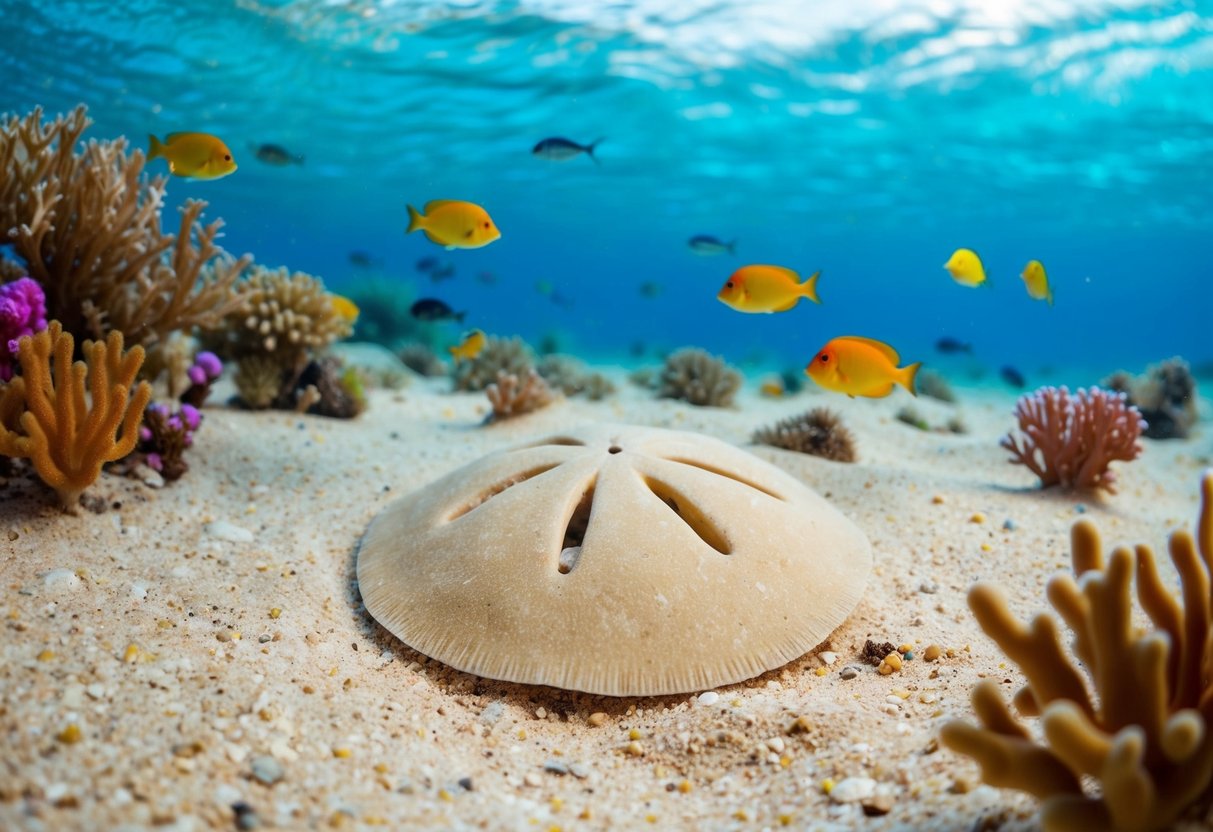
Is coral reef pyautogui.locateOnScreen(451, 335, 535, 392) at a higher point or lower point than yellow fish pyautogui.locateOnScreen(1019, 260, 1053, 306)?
lower

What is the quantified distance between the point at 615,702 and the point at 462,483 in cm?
172

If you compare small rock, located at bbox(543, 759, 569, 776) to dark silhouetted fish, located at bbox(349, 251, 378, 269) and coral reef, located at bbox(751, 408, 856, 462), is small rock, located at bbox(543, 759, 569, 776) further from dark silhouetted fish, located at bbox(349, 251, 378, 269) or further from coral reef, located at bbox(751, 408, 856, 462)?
dark silhouetted fish, located at bbox(349, 251, 378, 269)

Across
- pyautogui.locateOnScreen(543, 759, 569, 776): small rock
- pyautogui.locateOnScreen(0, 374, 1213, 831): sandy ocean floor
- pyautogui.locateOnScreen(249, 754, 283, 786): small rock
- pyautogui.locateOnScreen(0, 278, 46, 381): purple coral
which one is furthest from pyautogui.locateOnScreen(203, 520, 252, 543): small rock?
pyautogui.locateOnScreen(543, 759, 569, 776): small rock

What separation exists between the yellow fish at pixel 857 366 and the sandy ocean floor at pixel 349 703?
3.95ft

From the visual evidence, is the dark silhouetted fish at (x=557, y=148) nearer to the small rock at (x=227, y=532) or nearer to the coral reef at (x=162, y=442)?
the coral reef at (x=162, y=442)

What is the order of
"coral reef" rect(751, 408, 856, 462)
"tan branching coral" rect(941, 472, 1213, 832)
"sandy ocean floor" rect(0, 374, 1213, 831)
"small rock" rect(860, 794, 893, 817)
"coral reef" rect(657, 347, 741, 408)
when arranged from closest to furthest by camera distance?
"tan branching coral" rect(941, 472, 1213, 832) → "sandy ocean floor" rect(0, 374, 1213, 831) → "small rock" rect(860, 794, 893, 817) → "coral reef" rect(751, 408, 856, 462) → "coral reef" rect(657, 347, 741, 408)

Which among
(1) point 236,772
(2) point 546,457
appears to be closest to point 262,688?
(1) point 236,772

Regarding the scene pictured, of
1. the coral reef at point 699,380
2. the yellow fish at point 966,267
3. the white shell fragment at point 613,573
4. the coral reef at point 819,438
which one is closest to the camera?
the white shell fragment at point 613,573

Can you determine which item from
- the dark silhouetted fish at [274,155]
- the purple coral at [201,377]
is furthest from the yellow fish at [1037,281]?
the dark silhouetted fish at [274,155]

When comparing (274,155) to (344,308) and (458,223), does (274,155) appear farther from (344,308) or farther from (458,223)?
(458,223)

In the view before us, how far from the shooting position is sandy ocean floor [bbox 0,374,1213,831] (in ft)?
6.35

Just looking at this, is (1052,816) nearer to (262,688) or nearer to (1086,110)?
(262,688)

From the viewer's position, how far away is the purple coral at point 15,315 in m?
3.90

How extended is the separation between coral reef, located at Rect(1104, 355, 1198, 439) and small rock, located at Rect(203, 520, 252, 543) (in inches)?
464
